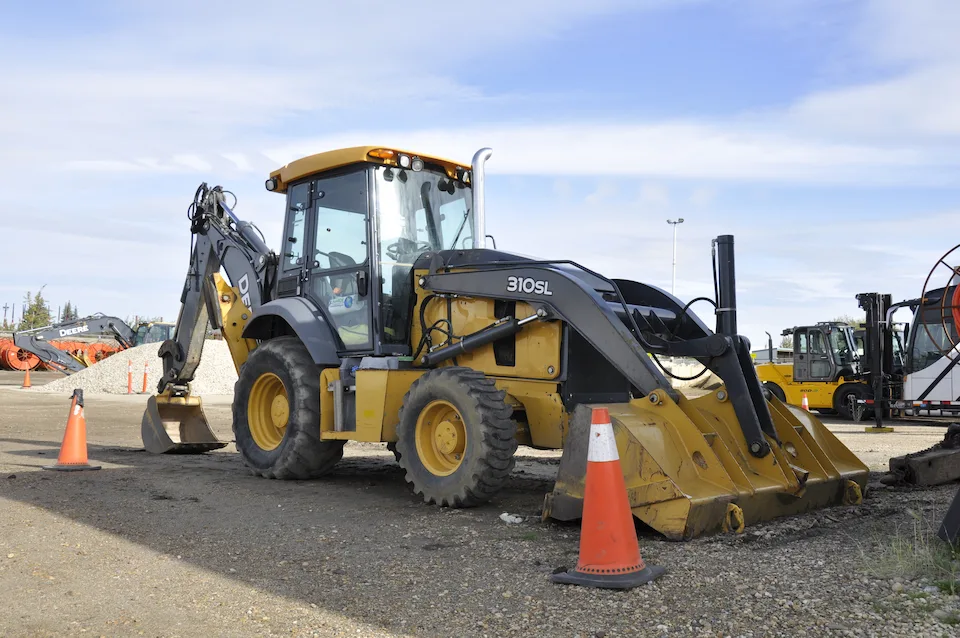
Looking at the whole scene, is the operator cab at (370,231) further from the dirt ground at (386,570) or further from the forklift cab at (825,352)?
the forklift cab at (825,352)

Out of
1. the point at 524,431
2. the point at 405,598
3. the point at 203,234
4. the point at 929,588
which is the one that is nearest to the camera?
the point at 929,588

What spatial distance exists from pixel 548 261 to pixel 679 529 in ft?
8.77

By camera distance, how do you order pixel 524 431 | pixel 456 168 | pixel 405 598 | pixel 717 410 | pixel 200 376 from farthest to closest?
1. pixel 200 376
2. pixel 456 168
3. pixel 524 431
4. pixel 717 410
5. pixel 405 598

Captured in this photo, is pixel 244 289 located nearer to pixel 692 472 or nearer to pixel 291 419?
pixel 291 419

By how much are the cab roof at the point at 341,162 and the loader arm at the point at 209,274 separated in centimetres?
93

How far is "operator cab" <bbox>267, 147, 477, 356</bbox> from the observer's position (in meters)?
7.91

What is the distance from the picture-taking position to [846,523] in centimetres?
573

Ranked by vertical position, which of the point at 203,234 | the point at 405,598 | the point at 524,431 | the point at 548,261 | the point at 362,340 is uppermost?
the point at 203,234

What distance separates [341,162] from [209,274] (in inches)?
109

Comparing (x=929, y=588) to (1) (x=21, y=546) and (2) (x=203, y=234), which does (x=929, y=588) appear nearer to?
(1) (x=21, y=546)

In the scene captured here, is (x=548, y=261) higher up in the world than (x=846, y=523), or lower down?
higher up

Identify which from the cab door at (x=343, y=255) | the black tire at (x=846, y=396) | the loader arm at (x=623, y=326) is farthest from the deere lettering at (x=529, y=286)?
the black tire at (x=846, y=396)

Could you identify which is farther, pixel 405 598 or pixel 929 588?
pixel 405 598

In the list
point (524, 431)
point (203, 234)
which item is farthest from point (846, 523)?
point (203, 234)
